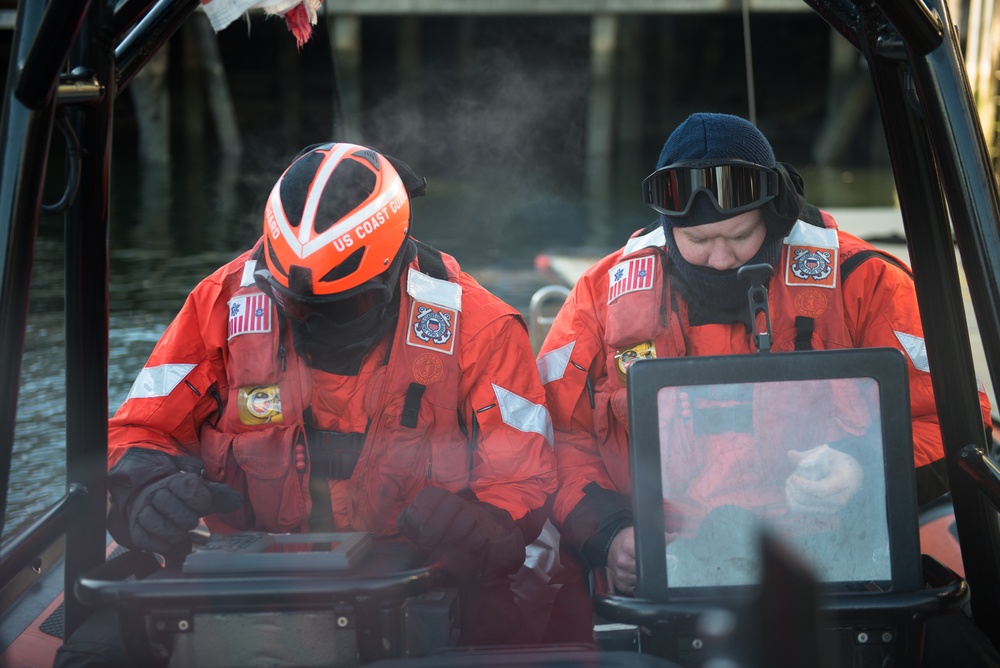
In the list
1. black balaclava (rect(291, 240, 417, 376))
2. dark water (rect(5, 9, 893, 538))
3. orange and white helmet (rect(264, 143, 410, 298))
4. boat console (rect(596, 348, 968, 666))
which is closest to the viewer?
boat console (rect(596, 348, 968, 666))

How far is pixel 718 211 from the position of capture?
82.0 inches

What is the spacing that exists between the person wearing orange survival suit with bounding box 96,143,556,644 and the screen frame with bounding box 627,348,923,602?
60 cm

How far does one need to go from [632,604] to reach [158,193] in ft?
38.2

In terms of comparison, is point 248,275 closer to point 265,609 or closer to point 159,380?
point 159,380

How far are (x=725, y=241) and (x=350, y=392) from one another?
2.78 feet

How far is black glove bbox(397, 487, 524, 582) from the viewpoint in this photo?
73.6 inches

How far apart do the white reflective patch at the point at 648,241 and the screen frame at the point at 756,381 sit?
3.08 feet

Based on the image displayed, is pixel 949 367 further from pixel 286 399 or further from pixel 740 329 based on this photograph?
pixel 286 399

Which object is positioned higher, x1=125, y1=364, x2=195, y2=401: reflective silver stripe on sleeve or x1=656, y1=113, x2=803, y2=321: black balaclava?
x1=656, y1=113, x2=803, y2=321: black balaclava

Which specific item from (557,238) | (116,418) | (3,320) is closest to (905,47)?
(3,320)

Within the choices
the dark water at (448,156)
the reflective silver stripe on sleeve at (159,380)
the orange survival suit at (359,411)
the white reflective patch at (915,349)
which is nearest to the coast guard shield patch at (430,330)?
the orange survival suit at (359,411)

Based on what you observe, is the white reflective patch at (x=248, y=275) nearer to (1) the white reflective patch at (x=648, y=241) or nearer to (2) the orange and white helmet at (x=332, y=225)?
(2) the orange and white helmet at (x=332, y=225)

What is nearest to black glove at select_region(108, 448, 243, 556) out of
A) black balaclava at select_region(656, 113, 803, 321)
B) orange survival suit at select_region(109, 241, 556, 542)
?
orange survival suit at select_region(109, 241, 556, 542)

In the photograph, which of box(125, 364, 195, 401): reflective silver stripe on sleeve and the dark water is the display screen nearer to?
box(125, 364, 195, 401): reflective silver stripe on sleeve
